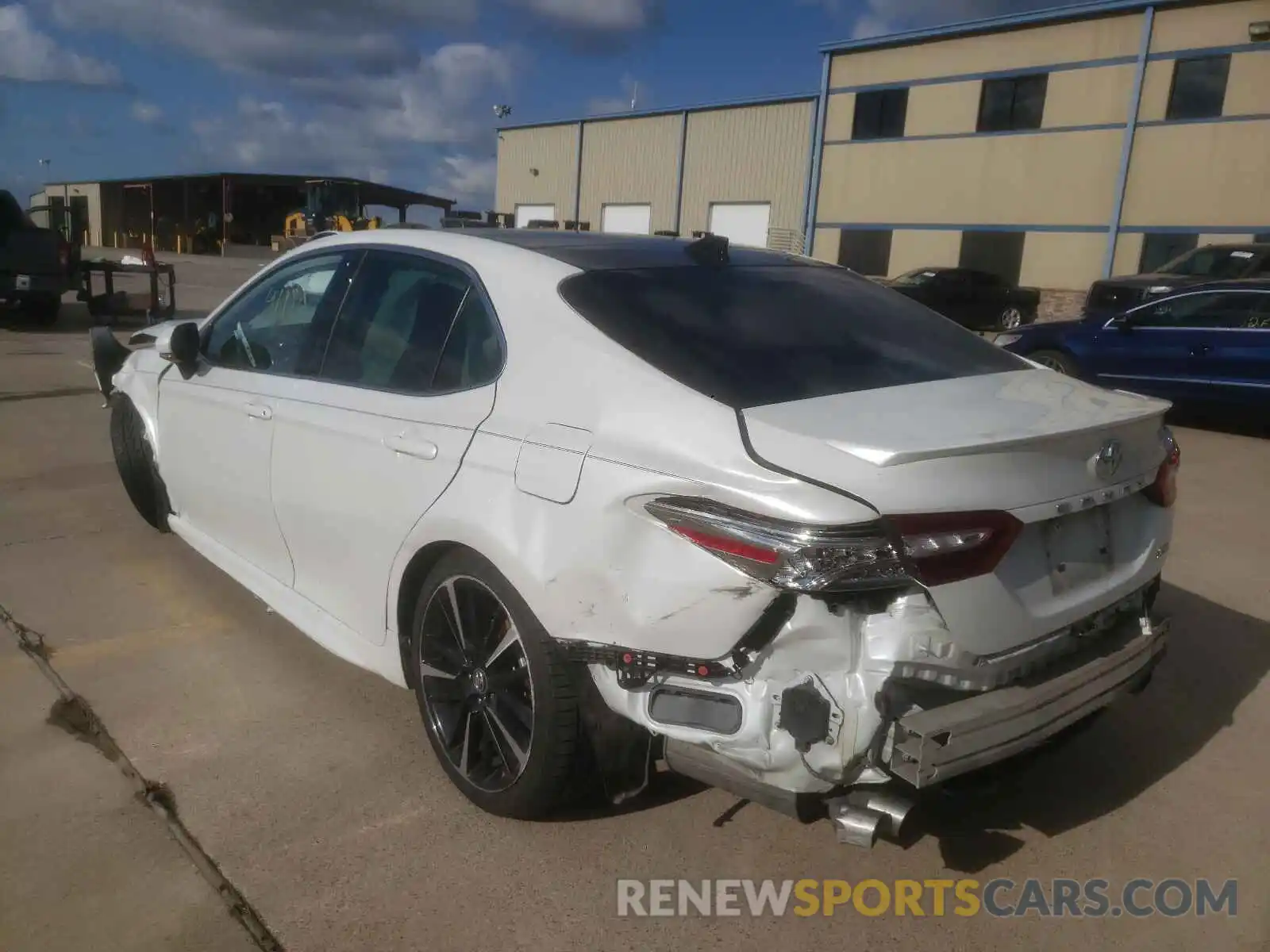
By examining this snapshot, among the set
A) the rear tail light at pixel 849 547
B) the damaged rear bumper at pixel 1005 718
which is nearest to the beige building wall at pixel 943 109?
the damaged rear bumper at pixel 1005 718

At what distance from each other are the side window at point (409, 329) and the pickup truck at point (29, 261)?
13178mm

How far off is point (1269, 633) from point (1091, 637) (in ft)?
8.21

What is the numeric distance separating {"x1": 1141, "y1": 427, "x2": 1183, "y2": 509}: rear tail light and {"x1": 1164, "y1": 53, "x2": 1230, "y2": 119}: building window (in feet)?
75.9

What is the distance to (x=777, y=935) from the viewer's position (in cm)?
246

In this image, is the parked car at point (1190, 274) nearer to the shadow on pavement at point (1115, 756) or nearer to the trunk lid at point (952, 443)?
the shadow on pavement at point (1115, 756)

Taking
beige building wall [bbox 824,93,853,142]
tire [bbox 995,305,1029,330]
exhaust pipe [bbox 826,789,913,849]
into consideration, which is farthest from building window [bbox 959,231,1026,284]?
exhaust pipe [bbox 826,789,913,849]

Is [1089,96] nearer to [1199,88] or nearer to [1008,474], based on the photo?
[1199,88]

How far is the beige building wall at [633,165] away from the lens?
33.8m

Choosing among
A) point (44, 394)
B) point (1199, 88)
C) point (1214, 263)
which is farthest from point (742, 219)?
point (44, 394)

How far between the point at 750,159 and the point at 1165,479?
2993 centimetres

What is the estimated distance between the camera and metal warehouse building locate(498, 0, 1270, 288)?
2164 centimetres

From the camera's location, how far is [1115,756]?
3.30 meters

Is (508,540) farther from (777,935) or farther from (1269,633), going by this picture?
(1269,633)

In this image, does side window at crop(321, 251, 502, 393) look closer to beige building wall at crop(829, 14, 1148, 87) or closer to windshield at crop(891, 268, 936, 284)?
windshield at crop(891, 268, 936, 284)
